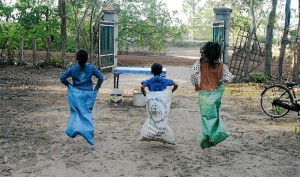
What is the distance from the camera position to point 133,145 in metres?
5.95

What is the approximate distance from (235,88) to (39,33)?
30.0 feet

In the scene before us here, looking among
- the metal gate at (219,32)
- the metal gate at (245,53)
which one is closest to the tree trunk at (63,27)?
the metal gate at (219,32)

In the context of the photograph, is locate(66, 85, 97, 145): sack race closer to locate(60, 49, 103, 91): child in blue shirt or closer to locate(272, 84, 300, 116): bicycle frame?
locate(60, 49, 103, 91): child in blue shirt

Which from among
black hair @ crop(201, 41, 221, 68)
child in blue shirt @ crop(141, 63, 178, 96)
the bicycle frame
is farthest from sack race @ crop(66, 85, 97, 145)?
the bicycle frame

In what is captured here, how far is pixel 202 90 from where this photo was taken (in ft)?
17.3

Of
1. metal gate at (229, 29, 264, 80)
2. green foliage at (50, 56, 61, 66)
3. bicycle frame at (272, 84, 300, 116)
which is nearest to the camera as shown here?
bicycle frame at (272, 84, 300, 116)

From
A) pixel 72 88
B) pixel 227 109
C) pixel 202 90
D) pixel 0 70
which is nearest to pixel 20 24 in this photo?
pixel 0 70

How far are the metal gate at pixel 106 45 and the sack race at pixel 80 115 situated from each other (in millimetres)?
8962

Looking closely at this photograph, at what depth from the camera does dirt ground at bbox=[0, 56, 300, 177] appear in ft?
15.8

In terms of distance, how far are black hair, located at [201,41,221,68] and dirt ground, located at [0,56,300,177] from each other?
4.51 ft

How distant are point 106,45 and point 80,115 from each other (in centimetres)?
996

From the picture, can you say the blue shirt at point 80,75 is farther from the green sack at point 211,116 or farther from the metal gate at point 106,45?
the metal gate at point 106,45

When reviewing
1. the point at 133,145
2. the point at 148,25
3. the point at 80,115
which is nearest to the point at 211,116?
the point at 133,145

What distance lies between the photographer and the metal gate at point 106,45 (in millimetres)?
14844
